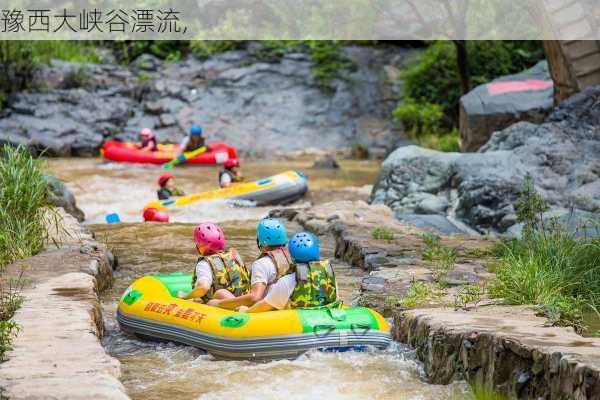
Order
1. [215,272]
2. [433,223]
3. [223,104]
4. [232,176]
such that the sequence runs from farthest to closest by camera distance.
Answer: [223,104] < [232,176] < [433,223] < [215,272]

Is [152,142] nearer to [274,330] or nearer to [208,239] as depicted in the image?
[208,239]

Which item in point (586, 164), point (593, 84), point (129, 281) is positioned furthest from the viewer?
point (593, 84)

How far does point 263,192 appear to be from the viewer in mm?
15031

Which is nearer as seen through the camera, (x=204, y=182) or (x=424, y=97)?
(x=204, y=182)

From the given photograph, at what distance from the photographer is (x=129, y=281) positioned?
917 cm

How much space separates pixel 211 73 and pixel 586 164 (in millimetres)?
15052

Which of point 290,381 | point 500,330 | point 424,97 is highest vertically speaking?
Result: point 424,97

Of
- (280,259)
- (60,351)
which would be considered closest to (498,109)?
(280,259)

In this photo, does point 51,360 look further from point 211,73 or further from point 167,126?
point 211,73

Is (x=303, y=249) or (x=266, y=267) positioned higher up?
(x=303, y=249)

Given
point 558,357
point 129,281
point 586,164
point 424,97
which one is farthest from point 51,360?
point 424,97

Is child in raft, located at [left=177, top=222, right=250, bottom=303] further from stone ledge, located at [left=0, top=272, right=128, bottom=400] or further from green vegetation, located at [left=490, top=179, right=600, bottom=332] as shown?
green vegetation, located at [left=490, top=179, right=600, bottom=332]

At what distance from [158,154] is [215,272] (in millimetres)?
13413

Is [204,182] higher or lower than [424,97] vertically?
lower
